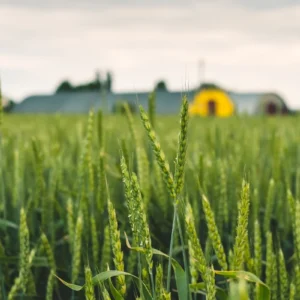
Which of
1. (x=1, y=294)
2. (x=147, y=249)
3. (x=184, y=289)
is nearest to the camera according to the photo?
(x=147, y=249)

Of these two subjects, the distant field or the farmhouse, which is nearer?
the distant field

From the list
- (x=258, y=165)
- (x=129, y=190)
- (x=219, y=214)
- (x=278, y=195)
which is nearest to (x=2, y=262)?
(x=219, y=214)

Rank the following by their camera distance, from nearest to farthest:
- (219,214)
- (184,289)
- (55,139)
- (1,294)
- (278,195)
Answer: (184,289)
(1,294)
(219,214)
(278,195)
(55,139)

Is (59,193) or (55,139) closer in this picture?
(59,193)

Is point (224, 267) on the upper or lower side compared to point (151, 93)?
lower

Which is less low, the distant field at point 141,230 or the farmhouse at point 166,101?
the distant field at point 141,230

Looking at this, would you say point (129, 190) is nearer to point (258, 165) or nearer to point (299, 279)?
point (299, 279)

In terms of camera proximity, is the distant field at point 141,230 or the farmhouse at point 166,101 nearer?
the distant field at point 141,230

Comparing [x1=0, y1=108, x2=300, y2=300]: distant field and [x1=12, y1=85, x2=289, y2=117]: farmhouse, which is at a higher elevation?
[x1=0, y1=108, x2=300, y2=300]: distant field

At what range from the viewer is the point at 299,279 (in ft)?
2.57

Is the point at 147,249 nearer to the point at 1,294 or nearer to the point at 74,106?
the point at 1,294

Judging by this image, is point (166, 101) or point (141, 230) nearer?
point (141, 230)

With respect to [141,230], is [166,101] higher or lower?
lower

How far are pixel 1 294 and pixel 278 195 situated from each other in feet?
2.38
